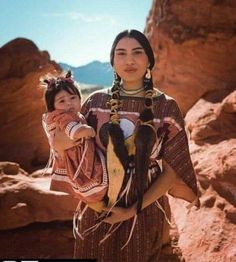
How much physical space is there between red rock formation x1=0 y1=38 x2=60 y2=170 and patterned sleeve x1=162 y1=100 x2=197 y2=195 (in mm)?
6438

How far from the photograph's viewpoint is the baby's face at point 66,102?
254cm

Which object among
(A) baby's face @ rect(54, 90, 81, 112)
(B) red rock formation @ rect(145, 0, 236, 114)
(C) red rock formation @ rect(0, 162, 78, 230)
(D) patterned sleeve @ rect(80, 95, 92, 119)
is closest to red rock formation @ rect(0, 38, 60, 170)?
(B) red rock formation @ rect(145, 0, 236, 114)

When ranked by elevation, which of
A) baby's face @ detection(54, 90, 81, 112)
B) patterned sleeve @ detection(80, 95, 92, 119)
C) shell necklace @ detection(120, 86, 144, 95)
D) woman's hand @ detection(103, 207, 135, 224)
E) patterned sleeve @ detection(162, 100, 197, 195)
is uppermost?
shell necklace @ detection(120, 86, 144, 95)

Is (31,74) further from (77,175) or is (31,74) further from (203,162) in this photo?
(77,175)

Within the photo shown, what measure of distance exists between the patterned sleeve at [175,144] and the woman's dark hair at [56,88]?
2.11 ft

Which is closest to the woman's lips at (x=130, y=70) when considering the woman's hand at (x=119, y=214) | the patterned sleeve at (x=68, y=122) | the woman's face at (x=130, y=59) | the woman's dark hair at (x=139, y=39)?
the woman's face at (x=130, y=59)

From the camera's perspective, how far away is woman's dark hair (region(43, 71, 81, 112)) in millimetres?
2588

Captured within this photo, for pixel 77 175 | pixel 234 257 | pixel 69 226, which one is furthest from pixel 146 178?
pixel 69 226

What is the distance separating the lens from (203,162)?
19.9 feet

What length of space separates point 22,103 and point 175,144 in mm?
7098

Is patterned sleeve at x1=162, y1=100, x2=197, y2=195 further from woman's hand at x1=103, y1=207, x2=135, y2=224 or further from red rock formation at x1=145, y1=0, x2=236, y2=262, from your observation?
red rock formation at x1=145, y1=0, x2=236, y2=262

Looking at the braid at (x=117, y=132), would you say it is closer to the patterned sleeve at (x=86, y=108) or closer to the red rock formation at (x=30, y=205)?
the patterned sleeve at (x=86, y=108)

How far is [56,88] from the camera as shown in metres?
2.59

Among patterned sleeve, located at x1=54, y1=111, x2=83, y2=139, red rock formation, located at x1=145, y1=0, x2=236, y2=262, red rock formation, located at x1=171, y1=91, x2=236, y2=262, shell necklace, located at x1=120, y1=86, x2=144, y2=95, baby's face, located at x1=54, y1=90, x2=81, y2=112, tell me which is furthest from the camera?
red rock formation, located at x1=145, y1=0, x2=236, y2=262
